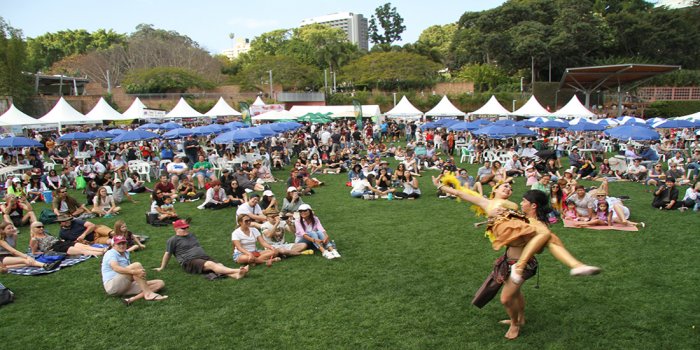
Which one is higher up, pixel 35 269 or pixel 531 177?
pixel 531 177

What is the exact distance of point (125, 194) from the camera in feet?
42.4

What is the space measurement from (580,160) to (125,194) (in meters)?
13.5

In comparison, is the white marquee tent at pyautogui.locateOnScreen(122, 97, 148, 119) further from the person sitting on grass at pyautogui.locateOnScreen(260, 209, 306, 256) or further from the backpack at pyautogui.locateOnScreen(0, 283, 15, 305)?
the backpack at pyautogui.locateOnScreen(0, 283, 15, 305)

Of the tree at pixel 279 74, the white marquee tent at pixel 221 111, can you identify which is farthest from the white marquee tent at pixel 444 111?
the tree at pixel 279 74

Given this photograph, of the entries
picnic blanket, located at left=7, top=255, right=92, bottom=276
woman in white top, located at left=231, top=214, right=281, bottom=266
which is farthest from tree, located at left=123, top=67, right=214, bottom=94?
woman in white top, located at left=231, top=214, right=281, bottom=266

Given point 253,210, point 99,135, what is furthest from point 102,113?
point 253,210

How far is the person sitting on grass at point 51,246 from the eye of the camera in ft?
25.8

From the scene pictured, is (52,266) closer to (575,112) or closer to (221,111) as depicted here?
(575,112)

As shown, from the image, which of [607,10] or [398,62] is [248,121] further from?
[607,10]

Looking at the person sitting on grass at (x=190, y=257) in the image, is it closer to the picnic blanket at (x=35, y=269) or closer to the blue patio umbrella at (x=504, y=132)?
the picnic blanket at (x=35, y=269)

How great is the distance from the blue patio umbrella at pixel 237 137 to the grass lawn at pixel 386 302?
25.9 feet

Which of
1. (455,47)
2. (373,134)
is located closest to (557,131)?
(373,134)

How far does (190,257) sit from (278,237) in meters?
1.67

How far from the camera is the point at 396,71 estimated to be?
52875 mm
